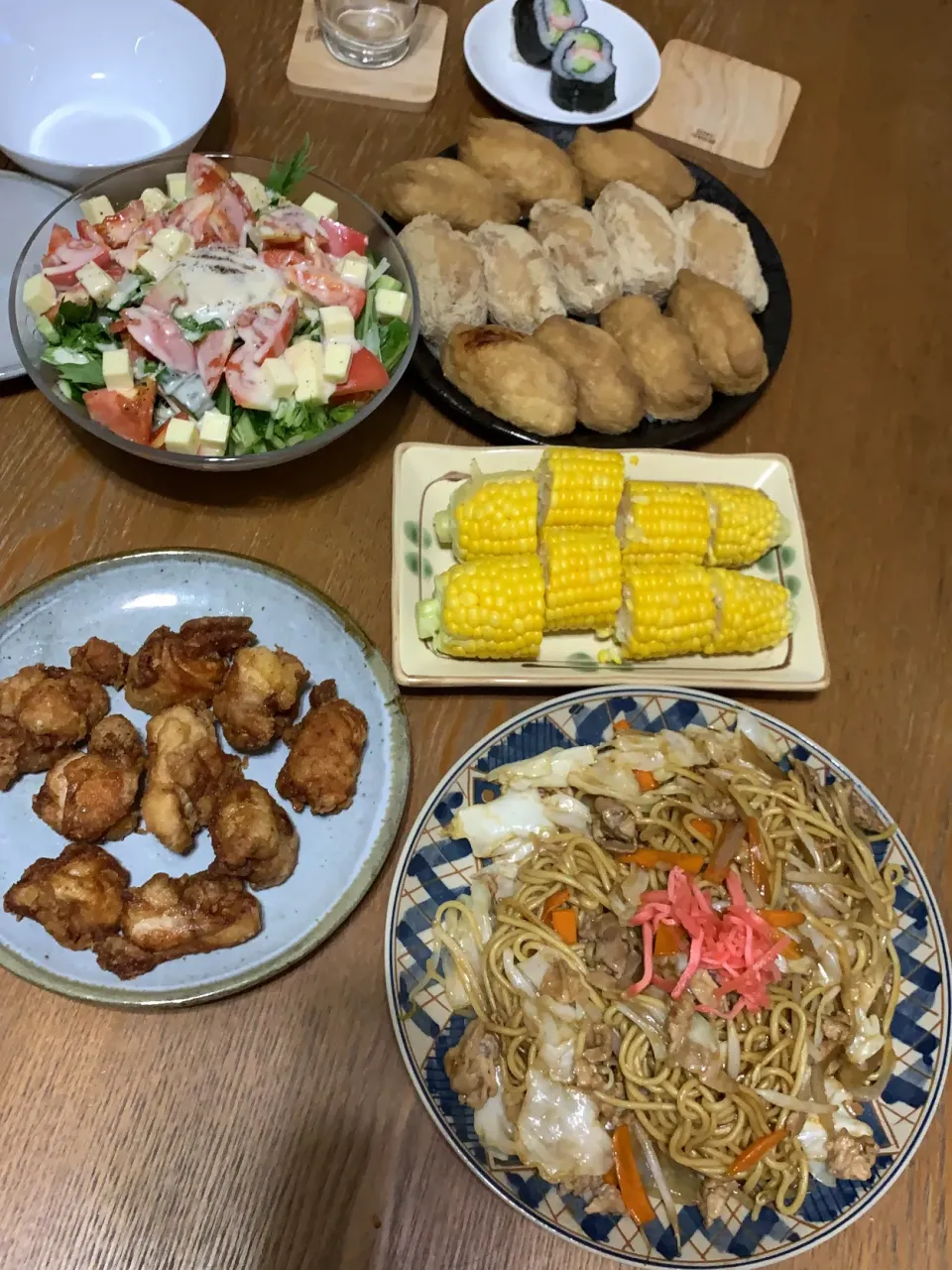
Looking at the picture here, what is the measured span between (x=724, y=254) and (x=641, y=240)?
0.21 metres

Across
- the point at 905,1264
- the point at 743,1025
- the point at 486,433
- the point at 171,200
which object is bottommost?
the point at 905,1264

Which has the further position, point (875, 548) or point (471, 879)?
point (875, 548)

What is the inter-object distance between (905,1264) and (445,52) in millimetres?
2977

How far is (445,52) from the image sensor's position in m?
2.43

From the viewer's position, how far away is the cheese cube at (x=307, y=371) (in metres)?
1.70

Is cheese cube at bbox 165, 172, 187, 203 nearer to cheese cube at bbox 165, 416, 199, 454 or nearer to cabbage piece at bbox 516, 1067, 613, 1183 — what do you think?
cheese cube at bbox 165, 416, 199, 454

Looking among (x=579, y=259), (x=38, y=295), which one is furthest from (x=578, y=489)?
(x=38, y=295)

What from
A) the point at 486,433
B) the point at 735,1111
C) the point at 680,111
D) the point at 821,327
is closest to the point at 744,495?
the point at 486,433

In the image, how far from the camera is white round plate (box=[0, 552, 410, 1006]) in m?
1.36

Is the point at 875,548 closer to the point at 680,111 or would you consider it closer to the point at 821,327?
the point at 821,327

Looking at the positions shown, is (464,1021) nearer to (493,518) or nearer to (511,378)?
(493,518)

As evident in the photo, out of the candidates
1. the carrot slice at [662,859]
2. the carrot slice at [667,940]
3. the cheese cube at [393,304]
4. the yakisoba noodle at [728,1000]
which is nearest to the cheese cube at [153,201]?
the cheese cube at [393,304]

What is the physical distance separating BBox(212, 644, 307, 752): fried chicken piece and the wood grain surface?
0.26 metres

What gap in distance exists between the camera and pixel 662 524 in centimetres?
177
